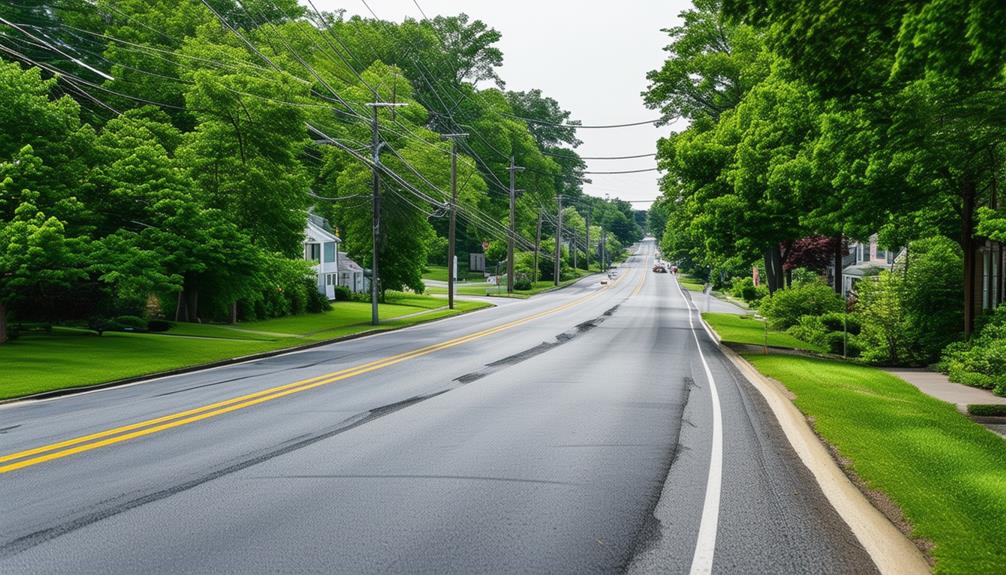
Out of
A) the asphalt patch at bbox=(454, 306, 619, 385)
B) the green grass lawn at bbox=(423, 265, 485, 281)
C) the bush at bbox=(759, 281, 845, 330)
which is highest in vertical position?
the green grass lawn at bbox=(423, 265, 485, 281)

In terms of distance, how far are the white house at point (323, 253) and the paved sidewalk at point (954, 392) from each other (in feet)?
142

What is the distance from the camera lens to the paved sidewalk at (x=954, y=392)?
13125mm

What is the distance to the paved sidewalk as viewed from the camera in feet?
43.1

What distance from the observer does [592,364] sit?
2078cm

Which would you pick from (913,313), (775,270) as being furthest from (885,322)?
(775,270)

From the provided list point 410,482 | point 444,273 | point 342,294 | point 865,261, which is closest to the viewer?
point 410,482

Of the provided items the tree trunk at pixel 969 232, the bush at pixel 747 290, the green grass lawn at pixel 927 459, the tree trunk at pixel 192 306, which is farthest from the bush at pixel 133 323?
the bush at pixel 747 290

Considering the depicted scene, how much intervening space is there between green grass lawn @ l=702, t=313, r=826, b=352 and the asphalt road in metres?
13.4

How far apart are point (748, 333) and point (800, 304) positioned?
4.61 metres

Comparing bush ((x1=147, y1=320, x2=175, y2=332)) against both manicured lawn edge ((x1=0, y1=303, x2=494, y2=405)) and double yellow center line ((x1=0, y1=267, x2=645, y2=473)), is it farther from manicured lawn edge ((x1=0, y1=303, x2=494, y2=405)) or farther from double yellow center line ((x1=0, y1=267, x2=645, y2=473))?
double yellow center line ((x1=0, y1=267, x2=645, y2=473))

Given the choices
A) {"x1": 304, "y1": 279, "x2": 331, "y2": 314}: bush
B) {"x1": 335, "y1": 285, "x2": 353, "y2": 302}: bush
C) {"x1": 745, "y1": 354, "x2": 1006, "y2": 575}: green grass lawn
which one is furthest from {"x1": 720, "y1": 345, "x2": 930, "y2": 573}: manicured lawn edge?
{"x1": 335, "y1": 285, "x2": 353, "y2": 302}: bush

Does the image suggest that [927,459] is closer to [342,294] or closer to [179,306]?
[179,306]

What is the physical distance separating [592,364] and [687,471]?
11.8m

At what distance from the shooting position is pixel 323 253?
58.6 meters
